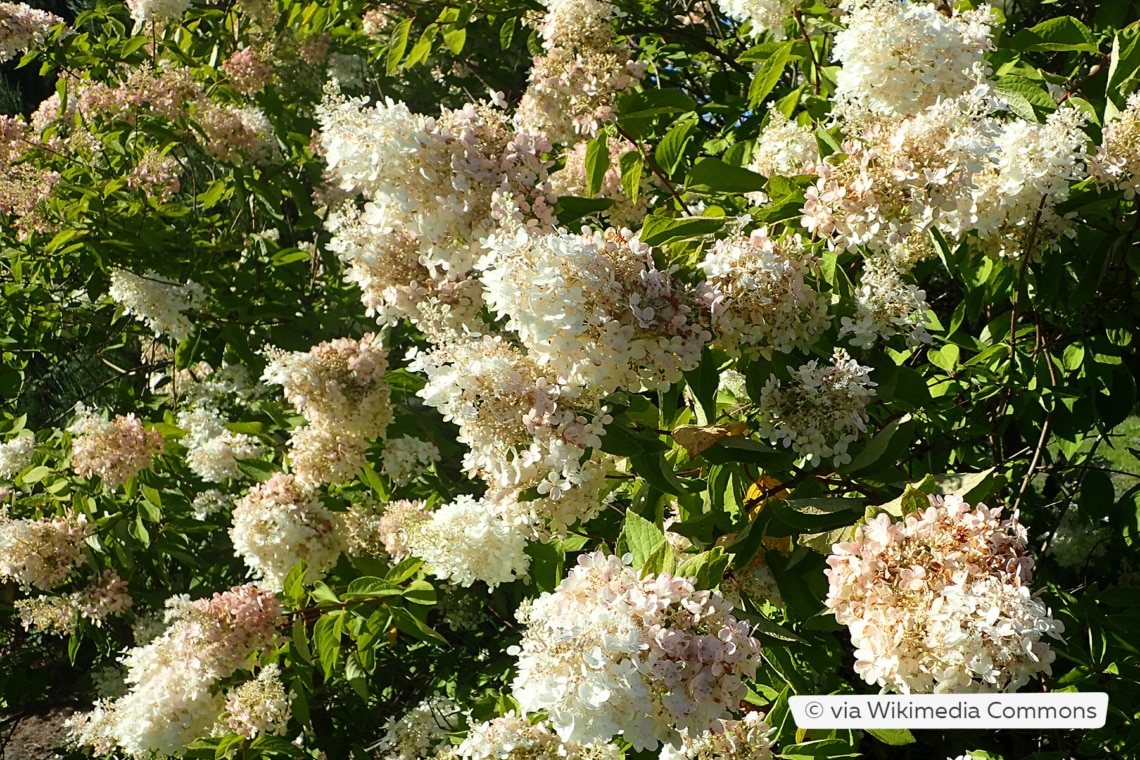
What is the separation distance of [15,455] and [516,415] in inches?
114

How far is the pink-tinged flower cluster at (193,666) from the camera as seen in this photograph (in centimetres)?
270

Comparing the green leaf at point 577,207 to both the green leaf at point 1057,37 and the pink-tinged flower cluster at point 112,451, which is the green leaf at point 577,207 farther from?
the pink-tinged flower cluster at point 112,451

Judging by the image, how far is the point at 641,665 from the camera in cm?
151

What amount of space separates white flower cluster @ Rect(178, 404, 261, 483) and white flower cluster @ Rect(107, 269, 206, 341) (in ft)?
1.20

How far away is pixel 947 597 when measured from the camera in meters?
1.44

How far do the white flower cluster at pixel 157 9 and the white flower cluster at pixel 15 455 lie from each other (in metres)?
1.68

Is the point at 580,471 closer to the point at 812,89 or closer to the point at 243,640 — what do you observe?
the point at 243,640

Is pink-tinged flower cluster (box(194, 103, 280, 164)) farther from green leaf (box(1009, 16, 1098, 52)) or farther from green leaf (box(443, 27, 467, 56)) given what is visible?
green leaf (box(1009, 16, 1098, 52))

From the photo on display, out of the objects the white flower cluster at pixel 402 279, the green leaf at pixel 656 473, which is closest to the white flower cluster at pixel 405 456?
the white flower cluster at pixel 402 279

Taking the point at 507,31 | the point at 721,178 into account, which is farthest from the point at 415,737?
the point at 507,31

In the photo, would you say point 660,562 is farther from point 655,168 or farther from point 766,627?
point 655,168

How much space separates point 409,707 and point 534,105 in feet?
7.26

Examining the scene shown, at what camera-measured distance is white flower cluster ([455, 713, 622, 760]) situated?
6.47 feet

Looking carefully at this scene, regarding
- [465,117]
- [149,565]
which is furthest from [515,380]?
[149,565]
